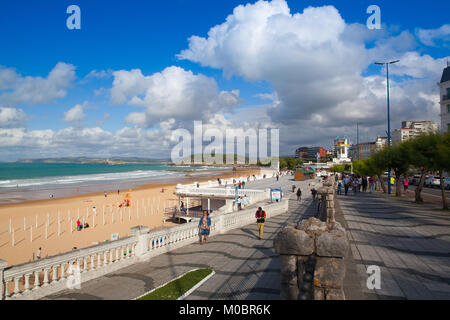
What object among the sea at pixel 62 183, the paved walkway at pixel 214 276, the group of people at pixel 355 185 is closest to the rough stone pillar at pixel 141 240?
the paved walkway at pixel 214 276

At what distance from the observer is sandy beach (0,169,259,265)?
16.8 meters

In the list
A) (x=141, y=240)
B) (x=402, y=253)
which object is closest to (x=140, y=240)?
(x=141, y=240)

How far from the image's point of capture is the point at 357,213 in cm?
1472

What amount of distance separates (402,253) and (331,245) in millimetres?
6002

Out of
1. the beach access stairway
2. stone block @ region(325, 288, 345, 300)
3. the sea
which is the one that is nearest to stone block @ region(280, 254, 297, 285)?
stone block @ region(325, 288, 345, 300)

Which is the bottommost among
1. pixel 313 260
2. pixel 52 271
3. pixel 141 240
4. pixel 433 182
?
pixel 433 182

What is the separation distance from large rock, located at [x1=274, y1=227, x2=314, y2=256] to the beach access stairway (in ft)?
17.7

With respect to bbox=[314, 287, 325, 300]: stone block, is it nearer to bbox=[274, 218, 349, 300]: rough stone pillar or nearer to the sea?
bbox=[274, 218, 349, 300]: rough stone pillar

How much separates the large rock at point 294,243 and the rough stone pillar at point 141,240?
5852 millimetres

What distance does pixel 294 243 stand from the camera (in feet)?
11.4

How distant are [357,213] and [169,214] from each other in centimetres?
1573

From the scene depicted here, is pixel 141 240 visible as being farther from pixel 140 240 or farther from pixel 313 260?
pixel 313 260
